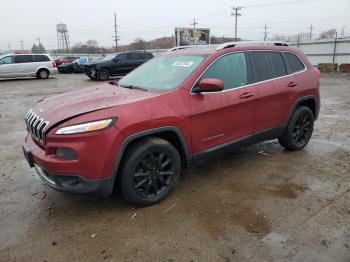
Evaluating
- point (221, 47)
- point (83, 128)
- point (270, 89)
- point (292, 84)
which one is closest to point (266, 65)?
point (270, 89)

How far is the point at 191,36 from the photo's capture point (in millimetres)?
30344

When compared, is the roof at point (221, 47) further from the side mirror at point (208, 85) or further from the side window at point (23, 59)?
the side window at point (23, 59)

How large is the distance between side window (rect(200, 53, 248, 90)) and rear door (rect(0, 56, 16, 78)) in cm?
1964

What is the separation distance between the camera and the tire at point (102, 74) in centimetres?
Result: 1980

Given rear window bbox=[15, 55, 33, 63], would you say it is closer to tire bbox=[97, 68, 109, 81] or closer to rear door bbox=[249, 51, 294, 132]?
tire bbox=[97, 68, 109, 81]

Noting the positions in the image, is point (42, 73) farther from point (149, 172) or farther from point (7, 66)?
point (149, 172)

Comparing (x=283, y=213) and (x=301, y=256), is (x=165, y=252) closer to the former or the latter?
(x=301, y=256)

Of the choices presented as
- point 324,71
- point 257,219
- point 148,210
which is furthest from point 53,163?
point 324,71

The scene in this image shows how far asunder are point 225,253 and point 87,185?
4.76 ft

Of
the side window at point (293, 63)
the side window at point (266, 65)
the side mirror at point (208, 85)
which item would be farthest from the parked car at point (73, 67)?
the side mirror at point (208, 85)

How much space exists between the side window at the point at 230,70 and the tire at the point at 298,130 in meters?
1.31

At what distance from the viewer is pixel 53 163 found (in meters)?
3.28

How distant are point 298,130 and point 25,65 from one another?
64.8 ft

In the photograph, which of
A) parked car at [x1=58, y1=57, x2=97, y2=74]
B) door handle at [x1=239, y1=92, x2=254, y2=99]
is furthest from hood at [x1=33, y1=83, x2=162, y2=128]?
parked car at [x1=58, y1=57, x2=97, y2=74]
